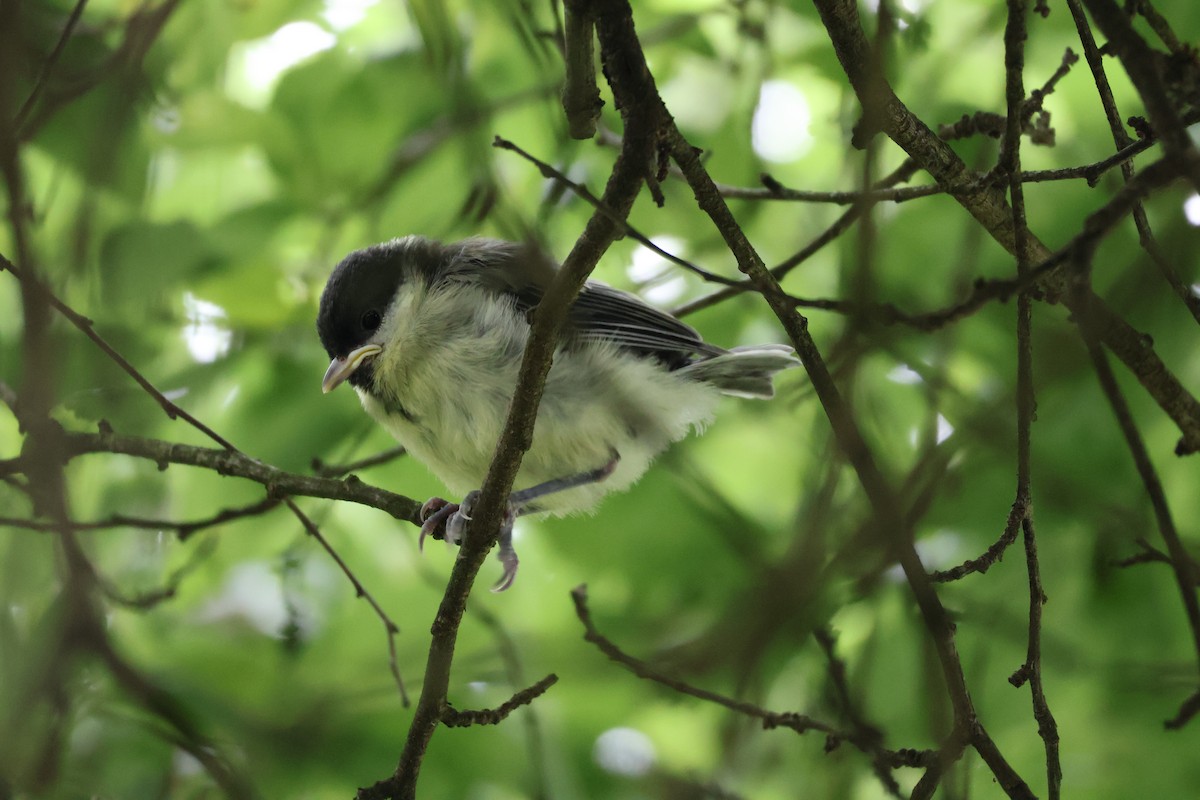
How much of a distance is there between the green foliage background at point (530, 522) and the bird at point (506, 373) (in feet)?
0.46

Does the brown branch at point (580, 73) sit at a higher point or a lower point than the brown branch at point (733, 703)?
higher

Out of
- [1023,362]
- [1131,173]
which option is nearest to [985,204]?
[1131,173]

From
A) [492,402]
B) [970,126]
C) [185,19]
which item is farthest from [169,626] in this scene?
[970,126]

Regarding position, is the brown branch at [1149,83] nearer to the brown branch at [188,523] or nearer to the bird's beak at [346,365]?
the brown branch at [188,523]

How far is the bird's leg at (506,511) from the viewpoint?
2876mm

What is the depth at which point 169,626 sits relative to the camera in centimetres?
348

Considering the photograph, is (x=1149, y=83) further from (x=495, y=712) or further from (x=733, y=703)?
(x=495, y=712)

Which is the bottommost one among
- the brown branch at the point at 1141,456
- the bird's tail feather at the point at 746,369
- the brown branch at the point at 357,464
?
the brown branch at the point at 1141,456

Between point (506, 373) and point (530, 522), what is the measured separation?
0.80m

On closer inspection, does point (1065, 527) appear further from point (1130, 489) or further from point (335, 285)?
point (335, 285)

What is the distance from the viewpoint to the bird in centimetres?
306

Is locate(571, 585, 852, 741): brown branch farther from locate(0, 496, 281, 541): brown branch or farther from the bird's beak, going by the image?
the bird's beak

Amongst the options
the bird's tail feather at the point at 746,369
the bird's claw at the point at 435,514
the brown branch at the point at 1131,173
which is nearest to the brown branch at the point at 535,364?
the bird's claw at the point at 435,514

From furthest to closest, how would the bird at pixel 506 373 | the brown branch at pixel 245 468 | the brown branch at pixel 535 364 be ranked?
the bird at pixel 506 373, the brown branch at pixel 245 468, the brown branch at pixel 535 364
